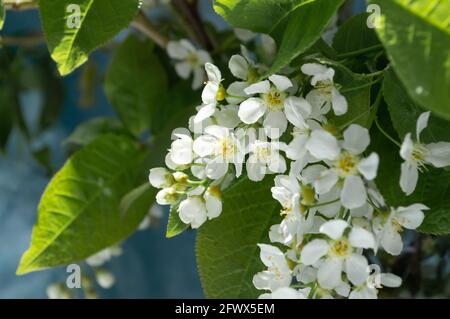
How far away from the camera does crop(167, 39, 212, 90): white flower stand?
813 mm

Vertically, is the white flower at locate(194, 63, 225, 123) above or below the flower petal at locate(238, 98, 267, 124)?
above

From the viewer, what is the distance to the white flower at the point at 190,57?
81 cm

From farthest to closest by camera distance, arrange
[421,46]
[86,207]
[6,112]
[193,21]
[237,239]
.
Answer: [6,112] < [193,21] < [86,207] < [237,239] < [421,46]

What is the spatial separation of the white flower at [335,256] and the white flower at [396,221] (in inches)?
1.0

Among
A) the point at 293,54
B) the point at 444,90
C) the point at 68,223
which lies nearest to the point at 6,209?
the point at 68,223

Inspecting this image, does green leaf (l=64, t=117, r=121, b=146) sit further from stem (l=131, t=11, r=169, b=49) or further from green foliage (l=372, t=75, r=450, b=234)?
green foliage (l=372, t=75, r=450, b=234)

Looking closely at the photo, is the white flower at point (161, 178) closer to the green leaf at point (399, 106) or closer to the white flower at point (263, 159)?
the white flower at point (263, 159)

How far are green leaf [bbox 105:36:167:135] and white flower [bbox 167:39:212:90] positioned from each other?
41 mm

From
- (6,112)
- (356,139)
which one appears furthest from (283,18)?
(6,112)

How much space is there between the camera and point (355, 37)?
1.84ft

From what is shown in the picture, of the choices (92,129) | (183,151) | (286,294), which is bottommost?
(286,294)

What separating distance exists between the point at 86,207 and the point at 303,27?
329 millimetres

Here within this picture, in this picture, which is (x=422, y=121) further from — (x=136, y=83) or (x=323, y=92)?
(x=136, y=83)

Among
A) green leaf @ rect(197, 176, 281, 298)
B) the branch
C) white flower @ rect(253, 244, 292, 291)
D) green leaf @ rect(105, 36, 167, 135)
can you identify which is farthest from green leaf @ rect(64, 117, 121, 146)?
white flower @ rect(253, 244, 292, 291)
